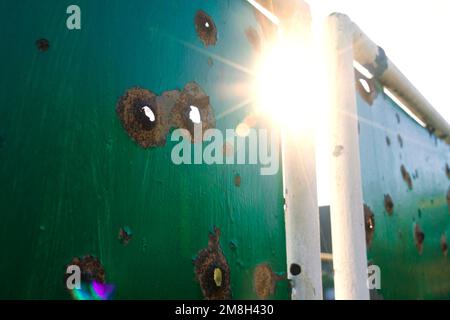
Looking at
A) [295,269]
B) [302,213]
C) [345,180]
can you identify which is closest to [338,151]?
[345,180]

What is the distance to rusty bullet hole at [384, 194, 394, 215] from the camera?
158 centimetres

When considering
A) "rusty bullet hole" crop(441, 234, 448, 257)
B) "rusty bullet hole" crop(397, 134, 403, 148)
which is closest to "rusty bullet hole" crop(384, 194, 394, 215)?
"rusty bullet hole" crop(397, 134, 403, 148)

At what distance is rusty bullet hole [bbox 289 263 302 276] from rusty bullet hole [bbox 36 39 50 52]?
685 mm

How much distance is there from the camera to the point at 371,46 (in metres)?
1.56

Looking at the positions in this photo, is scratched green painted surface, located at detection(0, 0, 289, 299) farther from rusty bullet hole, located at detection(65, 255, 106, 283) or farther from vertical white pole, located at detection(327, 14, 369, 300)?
vertical white pole, located at detection(327, 14, 369, 300)

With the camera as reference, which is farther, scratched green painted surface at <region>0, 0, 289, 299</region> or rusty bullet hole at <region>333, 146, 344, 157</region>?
rusty bullet hole at <region>333, 146, 344, 157</region>

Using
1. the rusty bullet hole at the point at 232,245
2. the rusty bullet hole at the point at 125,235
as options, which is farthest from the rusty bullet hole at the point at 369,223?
the rusty bullet hole at the point at 125,235

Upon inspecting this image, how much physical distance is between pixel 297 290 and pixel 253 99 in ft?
1.44

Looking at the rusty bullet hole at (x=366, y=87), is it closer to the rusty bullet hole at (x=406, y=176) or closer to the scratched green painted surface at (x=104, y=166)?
the rusty bullet hole at (x=406, y=176)

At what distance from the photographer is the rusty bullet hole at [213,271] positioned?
35.2 inches

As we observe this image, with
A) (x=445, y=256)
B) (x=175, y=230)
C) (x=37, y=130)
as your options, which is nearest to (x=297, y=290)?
(x=175, y=230)

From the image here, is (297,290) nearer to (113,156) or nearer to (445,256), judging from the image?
(113,156)

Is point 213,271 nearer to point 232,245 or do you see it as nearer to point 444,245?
point 232,245

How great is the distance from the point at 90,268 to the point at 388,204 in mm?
1146
